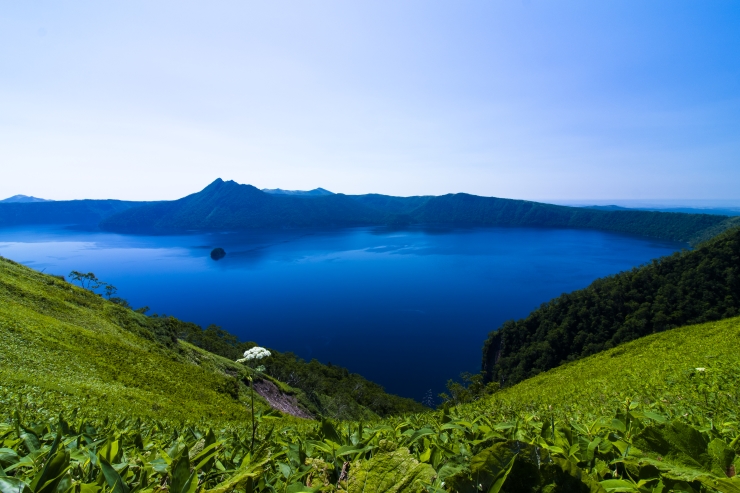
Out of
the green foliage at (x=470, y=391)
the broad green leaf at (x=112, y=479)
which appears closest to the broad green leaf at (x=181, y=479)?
the broad green leaf at (x=112, y=479)

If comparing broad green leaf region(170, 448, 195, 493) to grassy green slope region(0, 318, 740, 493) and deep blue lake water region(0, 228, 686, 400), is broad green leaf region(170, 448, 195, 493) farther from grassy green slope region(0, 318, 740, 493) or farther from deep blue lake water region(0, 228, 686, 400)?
deep blue lake water region(0, 228, 686, 400)

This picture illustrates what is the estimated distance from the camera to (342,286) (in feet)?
317

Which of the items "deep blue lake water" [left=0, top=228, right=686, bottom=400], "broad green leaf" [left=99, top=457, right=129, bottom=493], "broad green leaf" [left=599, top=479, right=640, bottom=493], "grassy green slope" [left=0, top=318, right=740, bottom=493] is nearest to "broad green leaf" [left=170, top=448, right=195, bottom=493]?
"grassy green slope" [left=0, top=318, right=740, bottom=493]

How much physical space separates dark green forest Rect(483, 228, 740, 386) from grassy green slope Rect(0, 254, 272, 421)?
1561 inches

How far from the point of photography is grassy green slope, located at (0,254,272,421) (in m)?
9.79

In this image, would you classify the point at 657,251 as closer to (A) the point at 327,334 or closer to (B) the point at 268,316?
(A) the point at 327,334

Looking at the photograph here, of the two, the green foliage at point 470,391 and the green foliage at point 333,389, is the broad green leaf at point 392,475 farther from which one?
the green foliage at point 333,389

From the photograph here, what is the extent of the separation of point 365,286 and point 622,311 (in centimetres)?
6009

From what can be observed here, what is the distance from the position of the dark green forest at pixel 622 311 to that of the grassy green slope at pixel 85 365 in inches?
1561

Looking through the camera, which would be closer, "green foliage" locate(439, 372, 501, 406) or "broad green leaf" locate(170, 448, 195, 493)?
"broad green leaf" locate(170, 448, 195, 493)

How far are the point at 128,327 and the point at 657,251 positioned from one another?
172 meters

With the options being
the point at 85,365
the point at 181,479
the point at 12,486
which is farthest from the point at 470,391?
the point at 12,486

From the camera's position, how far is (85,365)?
13.5 m

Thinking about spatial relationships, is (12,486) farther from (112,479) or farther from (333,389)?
(333,389)
